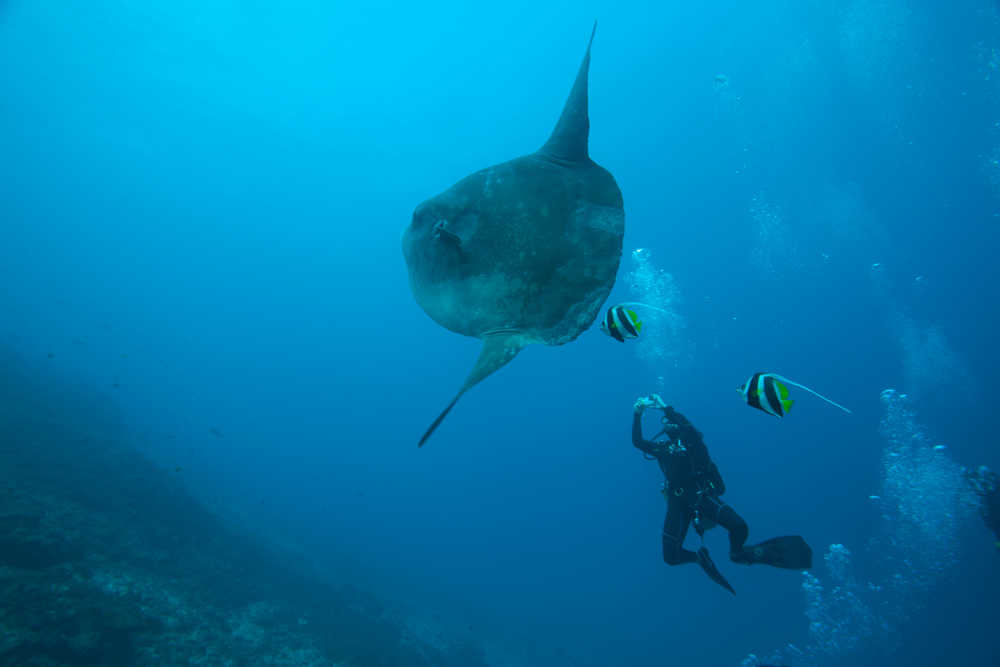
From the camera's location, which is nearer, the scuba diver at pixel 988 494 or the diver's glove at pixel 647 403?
the diver's glove at pixel 647 403

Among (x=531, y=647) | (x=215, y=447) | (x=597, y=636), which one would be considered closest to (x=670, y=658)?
(x=597, y=636)

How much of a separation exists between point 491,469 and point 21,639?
57.8 m

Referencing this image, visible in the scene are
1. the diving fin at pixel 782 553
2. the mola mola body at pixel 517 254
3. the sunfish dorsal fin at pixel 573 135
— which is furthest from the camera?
the diving fin at pixel 782 553

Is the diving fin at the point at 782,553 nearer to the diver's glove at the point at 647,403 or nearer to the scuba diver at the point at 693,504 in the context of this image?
the scuba diver at the point at 693,504

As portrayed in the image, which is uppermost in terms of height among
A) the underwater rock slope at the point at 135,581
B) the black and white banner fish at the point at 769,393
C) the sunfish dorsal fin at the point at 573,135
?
the sunfish dorsal fin at the point at 573,135

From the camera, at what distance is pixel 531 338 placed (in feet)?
7.07

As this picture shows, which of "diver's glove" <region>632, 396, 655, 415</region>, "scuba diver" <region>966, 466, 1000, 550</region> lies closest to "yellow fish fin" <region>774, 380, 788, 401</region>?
"diver's glove" <region>632, 396, 655, 415</region>

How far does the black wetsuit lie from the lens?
5.77 metres

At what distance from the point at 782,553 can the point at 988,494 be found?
11450 millimetres

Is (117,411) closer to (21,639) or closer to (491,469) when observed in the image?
(21,639)

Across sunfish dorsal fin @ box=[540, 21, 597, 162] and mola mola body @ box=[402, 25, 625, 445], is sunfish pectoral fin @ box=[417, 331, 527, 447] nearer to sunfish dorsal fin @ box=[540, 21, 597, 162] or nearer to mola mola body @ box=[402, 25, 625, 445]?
mola mola body @ box=[402, 25, 625, 445]

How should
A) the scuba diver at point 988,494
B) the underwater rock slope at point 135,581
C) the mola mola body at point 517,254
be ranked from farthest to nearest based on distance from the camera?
the scuba diver at point 988,494 → the underwater rock slope at point 135,581 → the mola mola body at point 517,254

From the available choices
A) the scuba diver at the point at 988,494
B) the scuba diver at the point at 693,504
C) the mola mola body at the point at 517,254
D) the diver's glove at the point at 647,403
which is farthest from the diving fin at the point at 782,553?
the scuba diver at the point at 988,494

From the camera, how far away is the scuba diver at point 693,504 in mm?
5344
